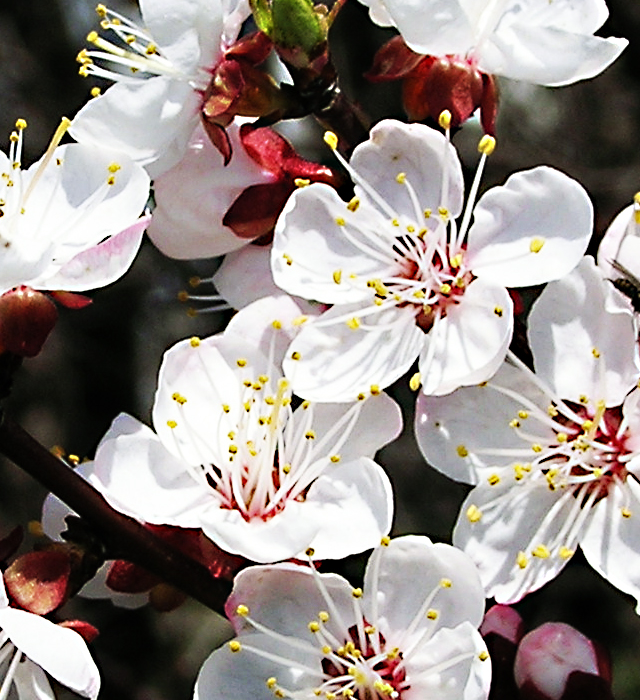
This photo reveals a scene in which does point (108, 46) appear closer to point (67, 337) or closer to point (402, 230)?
point (402, 230)

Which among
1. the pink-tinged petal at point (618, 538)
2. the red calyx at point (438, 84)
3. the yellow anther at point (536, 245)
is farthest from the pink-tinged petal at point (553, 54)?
the pink-tinged petal at point (618, 538)

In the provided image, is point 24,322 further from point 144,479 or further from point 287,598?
point 287,598

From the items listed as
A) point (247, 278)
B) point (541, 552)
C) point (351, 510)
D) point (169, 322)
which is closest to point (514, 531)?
point (541, 552)

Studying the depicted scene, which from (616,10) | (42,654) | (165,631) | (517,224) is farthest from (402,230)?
(165,631)

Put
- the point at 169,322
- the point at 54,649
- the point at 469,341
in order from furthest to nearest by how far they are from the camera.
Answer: the point at 169,322
the point at 469,341
the point at 54,649

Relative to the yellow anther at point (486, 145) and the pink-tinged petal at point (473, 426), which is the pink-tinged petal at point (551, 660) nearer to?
the pink-tinged petal at point (473, 426)

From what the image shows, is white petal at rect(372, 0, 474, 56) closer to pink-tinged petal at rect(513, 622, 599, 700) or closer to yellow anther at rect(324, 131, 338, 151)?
yellow anther at rect(324, 131, 338, 151)

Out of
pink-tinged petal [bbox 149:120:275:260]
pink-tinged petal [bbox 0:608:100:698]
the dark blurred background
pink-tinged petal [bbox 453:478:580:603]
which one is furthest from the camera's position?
the dark blurred background

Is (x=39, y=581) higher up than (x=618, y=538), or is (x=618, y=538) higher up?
(x=39, y=581)

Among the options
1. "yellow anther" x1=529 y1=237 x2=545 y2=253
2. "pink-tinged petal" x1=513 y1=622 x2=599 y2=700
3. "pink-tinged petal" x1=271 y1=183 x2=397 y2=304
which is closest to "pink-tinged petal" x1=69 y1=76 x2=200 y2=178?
"pink-tinged petal" x1=271 y1=183 x2=397 y2=304
